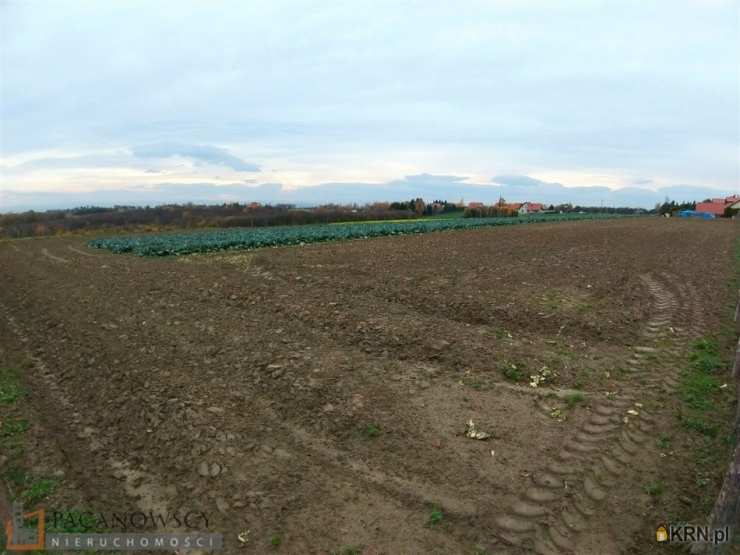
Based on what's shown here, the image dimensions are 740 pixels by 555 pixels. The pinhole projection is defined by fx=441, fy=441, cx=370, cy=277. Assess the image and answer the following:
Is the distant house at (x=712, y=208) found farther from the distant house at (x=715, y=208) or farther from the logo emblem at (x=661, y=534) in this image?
the logo emblem at (x=661, y=534)

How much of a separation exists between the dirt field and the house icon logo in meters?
0.28

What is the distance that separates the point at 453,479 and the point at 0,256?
28.5m

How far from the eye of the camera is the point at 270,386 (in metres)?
6.25

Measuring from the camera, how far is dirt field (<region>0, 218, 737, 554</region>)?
3.90m

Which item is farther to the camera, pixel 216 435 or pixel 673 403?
pixel 673 403

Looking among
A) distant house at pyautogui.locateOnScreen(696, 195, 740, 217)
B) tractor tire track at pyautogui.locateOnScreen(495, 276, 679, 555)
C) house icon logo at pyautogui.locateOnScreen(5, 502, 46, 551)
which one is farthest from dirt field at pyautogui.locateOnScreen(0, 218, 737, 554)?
distant house at pyautogui.locateOnScreen(696, 195, 740, 217)

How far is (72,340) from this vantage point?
27.8 feet

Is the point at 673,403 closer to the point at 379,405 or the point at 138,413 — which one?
the point at 379,405

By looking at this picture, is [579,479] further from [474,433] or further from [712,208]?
[712,208]

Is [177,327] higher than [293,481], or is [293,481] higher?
[177,327]

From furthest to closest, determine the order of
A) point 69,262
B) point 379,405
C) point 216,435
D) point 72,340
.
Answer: point 69,262
point 72,340
point 379,405
point 216,435

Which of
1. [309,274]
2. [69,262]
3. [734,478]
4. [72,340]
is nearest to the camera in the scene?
[734,478]

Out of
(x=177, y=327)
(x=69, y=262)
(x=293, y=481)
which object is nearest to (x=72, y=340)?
(x=177, y=327)

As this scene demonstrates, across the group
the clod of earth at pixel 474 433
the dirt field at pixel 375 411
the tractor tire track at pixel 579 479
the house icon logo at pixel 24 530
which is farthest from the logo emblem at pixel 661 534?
the house icon logo at pixel 24 530
